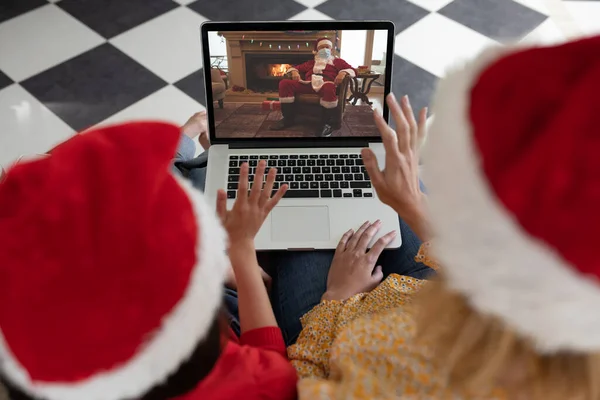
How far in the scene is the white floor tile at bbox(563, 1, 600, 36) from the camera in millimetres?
1756

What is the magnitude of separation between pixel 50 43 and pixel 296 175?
3.75 ft

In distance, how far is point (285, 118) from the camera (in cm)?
99

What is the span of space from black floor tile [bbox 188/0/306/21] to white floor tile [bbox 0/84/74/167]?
2.06 feet

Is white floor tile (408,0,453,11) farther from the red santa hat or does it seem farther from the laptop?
the red santa hat

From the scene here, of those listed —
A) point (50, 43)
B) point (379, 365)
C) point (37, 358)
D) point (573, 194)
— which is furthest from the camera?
point (50, 43)

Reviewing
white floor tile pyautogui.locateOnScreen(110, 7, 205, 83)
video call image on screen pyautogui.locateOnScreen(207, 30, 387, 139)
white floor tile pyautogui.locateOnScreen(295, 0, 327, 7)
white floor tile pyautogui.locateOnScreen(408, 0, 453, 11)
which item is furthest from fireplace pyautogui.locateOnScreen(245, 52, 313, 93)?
white floor tile pyautogui.locateOnScreen(408, 0, 453, 11)

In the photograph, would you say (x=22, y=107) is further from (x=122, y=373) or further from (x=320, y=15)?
(x=122, y=373)

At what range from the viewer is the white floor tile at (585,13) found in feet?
5.76

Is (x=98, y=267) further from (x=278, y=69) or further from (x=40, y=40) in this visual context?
(x=40, y=40)

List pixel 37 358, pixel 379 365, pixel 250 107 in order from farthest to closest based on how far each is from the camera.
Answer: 1. pixel 250 107
2. pixel 379 365
3. pixel 37 358

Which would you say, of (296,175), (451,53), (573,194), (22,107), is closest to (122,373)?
(573,194)

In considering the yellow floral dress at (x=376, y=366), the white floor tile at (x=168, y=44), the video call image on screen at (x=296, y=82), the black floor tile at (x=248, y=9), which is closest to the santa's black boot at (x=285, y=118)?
the video call image on screen at (x=296, y=82)

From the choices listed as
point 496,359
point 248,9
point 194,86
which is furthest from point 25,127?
point 496,359

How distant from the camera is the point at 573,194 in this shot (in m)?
0.31
